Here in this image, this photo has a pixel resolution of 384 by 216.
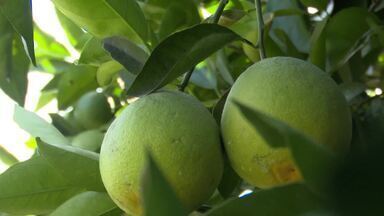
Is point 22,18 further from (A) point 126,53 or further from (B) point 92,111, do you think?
(B) point 92,111

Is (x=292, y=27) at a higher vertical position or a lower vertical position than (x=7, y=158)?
higher

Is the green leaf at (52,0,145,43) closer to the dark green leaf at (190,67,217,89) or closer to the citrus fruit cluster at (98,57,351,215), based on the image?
the citrus fruit cluster at (98,57,351,215)

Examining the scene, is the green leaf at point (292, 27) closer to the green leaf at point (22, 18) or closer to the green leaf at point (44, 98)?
the green leaf at point (22, 18)

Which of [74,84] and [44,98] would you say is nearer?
[74,84]

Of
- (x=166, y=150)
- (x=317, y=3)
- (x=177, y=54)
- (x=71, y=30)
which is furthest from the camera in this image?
(x=71, y=30)

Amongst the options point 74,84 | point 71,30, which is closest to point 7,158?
point 74,84

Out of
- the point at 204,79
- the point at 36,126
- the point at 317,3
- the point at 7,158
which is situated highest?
the point at 317,3

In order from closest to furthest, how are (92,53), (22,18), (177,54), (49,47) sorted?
1. (177,54)
2. (22,18)
3. (92,53)
4. (49,47)
